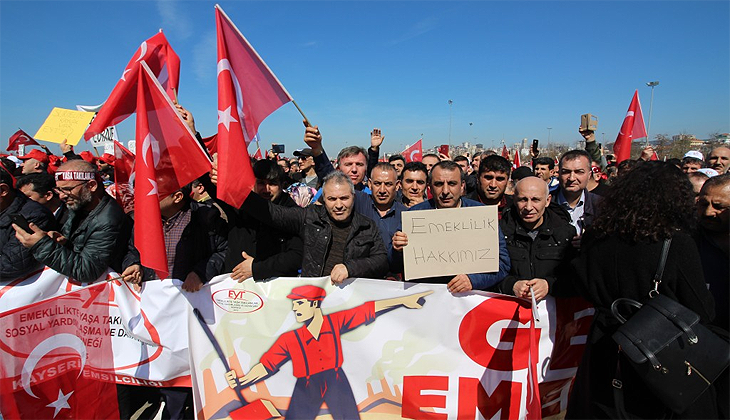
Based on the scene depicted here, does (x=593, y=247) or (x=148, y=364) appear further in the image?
(x=148, y=364)

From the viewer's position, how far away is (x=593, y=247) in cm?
225

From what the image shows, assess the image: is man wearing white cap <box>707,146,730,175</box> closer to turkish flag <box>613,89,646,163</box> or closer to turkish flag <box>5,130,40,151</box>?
turkish flag <box>613,89,646,163</box>

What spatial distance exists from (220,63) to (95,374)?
2728mm

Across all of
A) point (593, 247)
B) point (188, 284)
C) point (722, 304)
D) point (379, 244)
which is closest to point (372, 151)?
point (379, 244)

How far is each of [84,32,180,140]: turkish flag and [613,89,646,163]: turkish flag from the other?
7.19m

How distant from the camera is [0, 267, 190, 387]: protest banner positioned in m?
3.09

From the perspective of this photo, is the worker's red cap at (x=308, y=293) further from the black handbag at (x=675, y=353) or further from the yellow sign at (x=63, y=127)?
the yellow sign at (x=63, y=127)

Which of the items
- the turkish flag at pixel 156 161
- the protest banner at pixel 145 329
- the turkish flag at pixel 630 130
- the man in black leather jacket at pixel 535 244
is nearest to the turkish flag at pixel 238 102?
the turkish flag at pixel 156 161

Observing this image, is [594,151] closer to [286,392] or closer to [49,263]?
[286,392]

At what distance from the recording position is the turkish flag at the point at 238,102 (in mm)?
2682

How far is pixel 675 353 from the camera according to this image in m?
1.85

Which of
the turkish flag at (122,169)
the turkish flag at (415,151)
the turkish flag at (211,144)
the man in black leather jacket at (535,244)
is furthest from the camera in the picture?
the turkish flag at (415,151)

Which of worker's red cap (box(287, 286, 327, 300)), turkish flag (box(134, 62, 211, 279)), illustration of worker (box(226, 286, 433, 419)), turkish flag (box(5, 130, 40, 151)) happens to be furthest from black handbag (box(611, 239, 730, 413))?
turkish flag (box(5, 130, 40, 151))

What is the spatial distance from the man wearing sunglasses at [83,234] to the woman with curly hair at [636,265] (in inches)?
140
